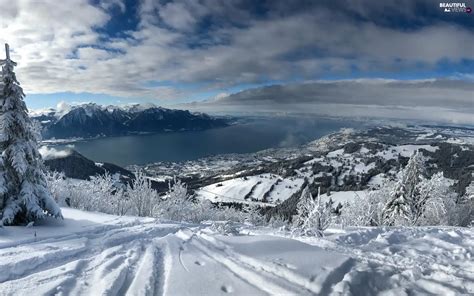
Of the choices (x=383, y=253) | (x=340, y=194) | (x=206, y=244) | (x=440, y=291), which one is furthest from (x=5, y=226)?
(x=340, y=194)

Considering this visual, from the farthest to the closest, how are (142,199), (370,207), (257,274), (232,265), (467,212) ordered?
1. (370,207)
2. (467,212)
3. (142,199)
4. (232,265)
5. (257,274)

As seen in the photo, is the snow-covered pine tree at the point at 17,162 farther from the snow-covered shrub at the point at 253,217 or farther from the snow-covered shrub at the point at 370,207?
the snow-covered shrub at the point at 370,207

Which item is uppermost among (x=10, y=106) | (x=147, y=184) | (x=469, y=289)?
(x=10, y=106)

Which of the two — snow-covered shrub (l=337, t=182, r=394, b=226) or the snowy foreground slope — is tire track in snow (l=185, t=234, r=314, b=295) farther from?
snow-covered shrub (l=337, t=182, r=394, b=226)

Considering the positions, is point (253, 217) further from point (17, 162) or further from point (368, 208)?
point (17, 162)

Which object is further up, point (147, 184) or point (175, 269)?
point (175, 269)

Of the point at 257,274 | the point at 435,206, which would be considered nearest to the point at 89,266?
the point at 257,274

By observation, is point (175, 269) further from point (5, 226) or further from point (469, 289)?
point (5, 226)
